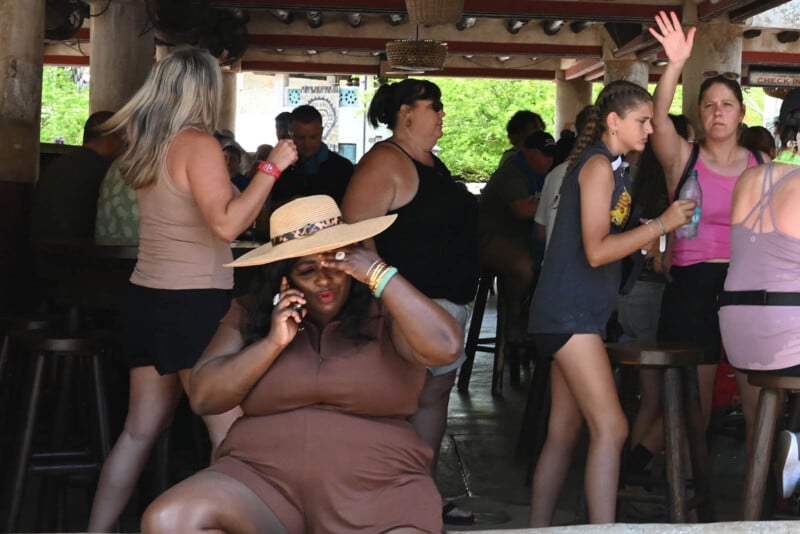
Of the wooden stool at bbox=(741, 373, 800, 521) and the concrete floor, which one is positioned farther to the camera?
the concrete floor

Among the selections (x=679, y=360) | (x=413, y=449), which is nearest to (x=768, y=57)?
(x=679, y=360)

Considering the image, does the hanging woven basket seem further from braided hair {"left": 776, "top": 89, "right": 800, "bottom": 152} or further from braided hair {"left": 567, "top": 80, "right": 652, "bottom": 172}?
braided hair {"left": 776, "top": 89, "right": 800, "bottom": 152}

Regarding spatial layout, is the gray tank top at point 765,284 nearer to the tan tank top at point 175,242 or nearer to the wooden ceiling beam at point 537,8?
the tan tank top at point 175,242

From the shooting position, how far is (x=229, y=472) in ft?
9.62

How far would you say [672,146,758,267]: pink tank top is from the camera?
14.8 ft

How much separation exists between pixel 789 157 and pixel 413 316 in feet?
5.42

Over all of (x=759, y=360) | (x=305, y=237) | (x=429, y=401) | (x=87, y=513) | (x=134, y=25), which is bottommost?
(x=87, y=513)

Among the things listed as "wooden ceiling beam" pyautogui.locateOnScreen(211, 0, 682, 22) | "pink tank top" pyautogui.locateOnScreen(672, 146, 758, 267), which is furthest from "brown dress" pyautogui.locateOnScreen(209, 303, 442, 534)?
"wooden ceiling beam" pyautogui.locateOnScreen(211, 0, 682, 22)

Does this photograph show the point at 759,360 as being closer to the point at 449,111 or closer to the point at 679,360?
the point at 679,360

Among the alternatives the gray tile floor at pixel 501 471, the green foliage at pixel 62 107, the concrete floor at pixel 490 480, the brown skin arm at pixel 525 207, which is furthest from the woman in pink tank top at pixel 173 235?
the green foliage at pixel 62 107

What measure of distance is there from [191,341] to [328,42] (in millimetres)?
13490

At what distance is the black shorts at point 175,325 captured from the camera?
375cm

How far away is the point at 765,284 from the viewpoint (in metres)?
3.84

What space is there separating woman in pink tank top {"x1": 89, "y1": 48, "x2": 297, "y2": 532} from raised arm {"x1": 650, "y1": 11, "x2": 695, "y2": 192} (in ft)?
4.86
